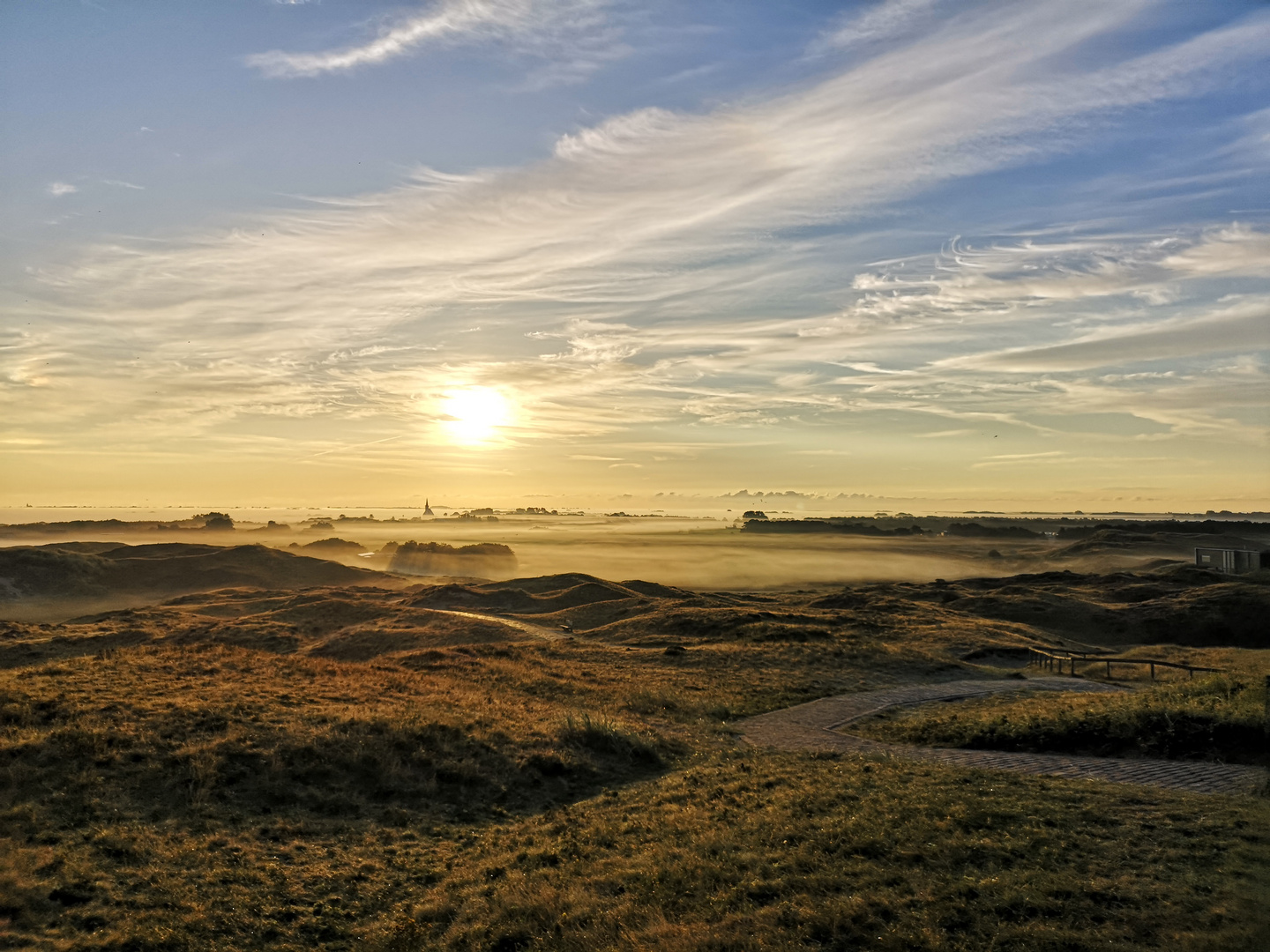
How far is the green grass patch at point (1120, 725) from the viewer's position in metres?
19.1

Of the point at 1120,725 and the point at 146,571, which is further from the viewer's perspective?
the point at 146,571

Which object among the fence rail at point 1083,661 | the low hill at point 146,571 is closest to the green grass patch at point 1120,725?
the fence rail at point 1083,661

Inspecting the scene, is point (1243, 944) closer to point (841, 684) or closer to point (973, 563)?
point (841, 684)

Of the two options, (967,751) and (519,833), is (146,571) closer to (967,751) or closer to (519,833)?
(519,833)

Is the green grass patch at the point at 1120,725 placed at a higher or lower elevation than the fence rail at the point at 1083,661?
higher

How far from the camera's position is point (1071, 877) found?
10.7 m

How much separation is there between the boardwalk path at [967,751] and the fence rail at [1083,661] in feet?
13.7

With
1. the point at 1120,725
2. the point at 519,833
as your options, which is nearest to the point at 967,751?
the point at 1120,725

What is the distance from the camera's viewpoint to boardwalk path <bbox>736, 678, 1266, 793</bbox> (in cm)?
1680

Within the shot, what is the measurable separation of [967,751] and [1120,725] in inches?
162

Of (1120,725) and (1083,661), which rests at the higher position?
(1120,725)

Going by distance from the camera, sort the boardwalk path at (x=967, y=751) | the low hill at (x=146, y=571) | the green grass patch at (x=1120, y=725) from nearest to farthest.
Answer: the boardwalk path at (x=967, y=751)
the green grass patch at (x=1120, y=725)
the low hill at (x=146, y=571)

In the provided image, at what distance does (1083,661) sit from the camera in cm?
4369

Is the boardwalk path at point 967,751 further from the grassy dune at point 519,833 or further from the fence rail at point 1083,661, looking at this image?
the fence rail at point 1083,661
